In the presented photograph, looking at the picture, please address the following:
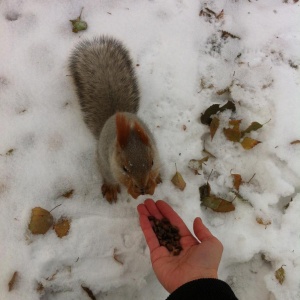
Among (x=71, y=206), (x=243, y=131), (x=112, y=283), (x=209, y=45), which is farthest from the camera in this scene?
(x=209, y=45)

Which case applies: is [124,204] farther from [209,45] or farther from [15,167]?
[209,45]

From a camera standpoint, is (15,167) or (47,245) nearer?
(47,245)

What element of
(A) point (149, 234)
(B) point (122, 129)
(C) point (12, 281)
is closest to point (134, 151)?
(B) point (122, 129)

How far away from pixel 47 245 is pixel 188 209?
0.88 meters

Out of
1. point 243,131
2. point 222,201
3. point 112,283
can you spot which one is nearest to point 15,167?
point 112,283

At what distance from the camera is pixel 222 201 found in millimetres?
2248

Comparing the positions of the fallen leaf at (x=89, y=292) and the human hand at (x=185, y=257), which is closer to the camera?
the human hand at (x=185, y=257)

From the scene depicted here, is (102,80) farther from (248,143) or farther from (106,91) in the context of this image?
(248,143)

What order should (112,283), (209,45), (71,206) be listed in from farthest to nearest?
1. (209,45)
2. (71,206)
3. (112,283)

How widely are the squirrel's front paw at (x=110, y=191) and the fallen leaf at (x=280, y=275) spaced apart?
1078mm

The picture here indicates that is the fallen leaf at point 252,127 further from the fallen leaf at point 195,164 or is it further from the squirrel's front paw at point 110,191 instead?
the squirrel's front paw at point 110,191

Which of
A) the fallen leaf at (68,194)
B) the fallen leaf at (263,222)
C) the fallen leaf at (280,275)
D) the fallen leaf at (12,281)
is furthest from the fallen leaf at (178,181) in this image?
the fallen leaf at (12,281)

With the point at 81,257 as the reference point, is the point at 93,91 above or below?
above

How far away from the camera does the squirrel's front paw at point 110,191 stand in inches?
88.7
